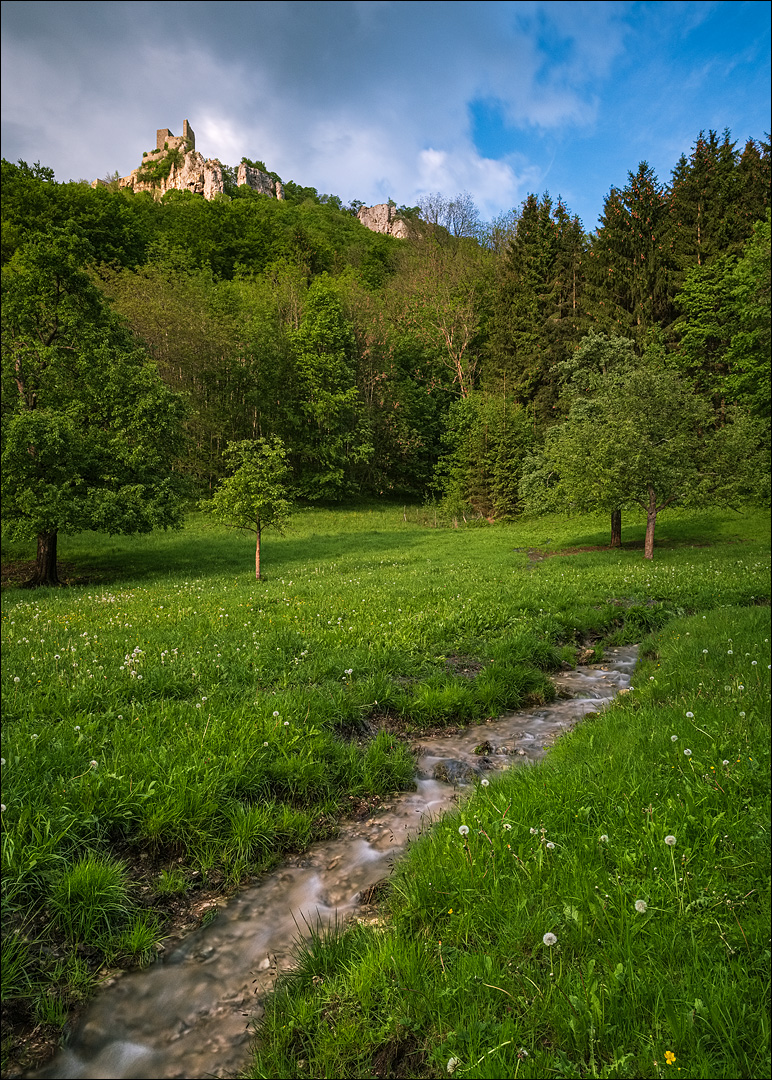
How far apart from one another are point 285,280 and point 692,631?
57013 millimetres

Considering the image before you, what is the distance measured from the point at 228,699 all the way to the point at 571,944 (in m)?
4.88

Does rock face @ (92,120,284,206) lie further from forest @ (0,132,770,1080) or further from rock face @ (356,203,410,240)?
forest @ (0,132,770,1080)

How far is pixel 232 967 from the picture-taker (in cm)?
343

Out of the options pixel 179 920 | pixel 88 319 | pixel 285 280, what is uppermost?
pixel 285 280

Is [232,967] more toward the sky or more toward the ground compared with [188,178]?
more toward the ground

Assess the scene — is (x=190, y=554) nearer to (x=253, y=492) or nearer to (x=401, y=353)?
(x=253, y=492)

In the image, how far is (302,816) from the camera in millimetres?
4906

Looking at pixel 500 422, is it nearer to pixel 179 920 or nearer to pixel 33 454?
pixel 33 454

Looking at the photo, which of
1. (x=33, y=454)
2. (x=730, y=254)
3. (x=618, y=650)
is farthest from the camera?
(x=730, y=254)

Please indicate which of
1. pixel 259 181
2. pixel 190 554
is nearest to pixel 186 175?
pixel 259 181

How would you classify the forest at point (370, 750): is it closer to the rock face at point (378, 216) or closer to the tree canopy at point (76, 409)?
the tree canopy at point (76, 409)

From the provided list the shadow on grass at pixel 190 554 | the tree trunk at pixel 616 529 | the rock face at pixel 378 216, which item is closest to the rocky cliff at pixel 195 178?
the rock face at pixel 378 216

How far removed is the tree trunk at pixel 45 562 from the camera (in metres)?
19.0

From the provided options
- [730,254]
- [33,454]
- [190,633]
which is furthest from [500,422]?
[190,633]
